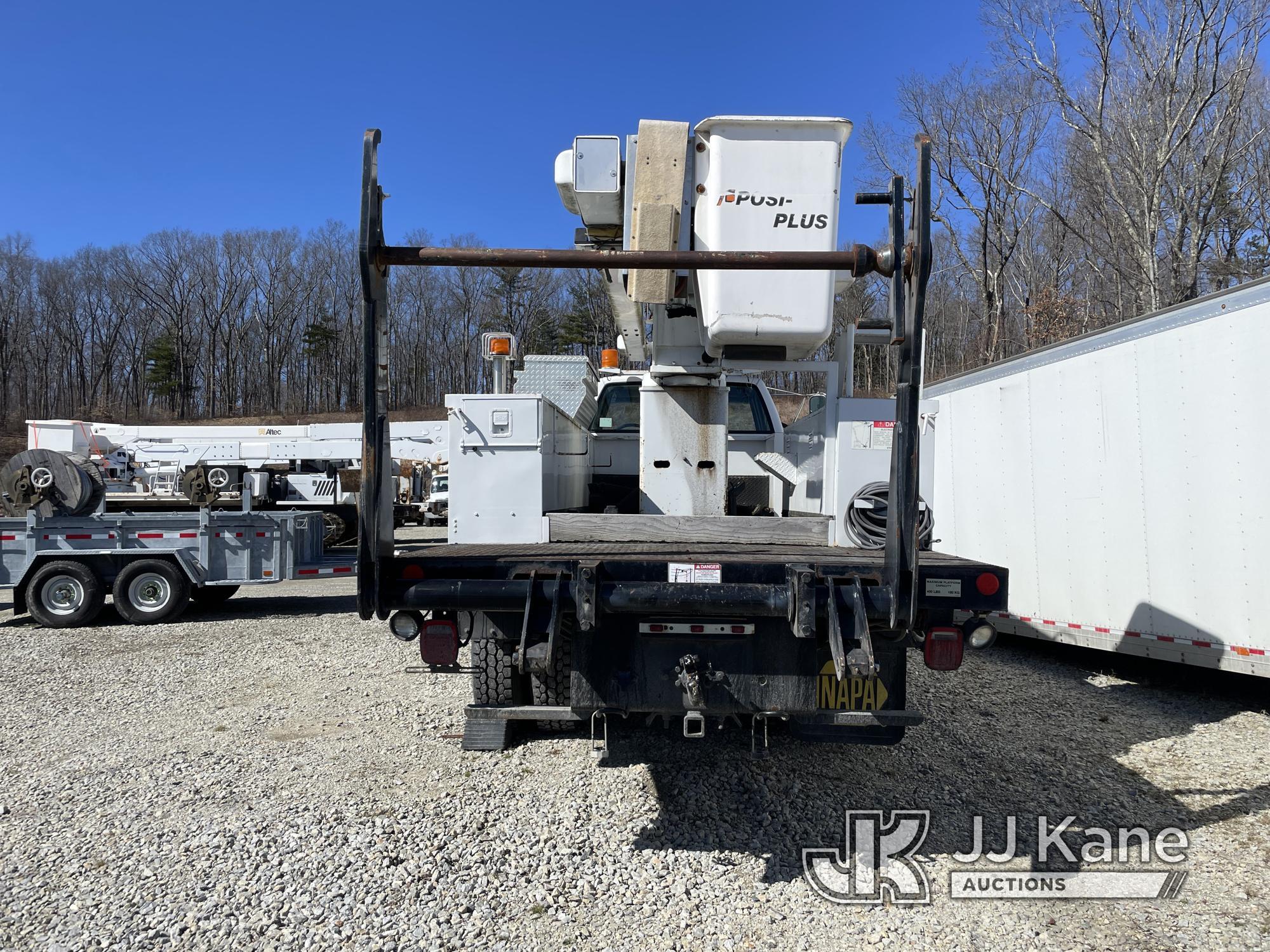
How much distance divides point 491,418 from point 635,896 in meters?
2.27

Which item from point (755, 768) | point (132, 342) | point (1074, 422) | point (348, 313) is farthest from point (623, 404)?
point (132, 342)

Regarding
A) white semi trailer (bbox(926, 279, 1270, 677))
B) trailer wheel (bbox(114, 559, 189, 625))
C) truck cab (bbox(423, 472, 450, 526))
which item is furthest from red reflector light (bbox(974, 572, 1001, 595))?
truck cab (bbox(423, 472, 450, 526))

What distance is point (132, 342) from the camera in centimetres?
5734

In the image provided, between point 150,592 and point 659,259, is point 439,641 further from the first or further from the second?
point 150,592

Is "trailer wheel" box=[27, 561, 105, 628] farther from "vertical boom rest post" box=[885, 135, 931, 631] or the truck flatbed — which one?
"vertical boom rest post" box=[885, 135, 931, 631]

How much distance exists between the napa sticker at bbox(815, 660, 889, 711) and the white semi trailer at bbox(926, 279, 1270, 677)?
1.36 m

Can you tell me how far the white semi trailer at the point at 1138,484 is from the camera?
16.9 feet

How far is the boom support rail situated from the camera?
263 cm

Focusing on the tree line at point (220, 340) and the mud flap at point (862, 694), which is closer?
the mud flap at point (862, 694)

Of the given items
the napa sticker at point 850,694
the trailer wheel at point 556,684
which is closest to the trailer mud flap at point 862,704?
the napa sticker at point 850,694

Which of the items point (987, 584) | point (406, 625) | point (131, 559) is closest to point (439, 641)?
point (406, 625)

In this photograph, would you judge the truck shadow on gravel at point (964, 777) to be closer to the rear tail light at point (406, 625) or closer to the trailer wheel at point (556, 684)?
the trailer wheel at point (556, 684)

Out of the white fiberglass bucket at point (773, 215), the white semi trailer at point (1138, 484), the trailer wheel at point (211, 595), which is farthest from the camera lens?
the trailer wheel at point (211, 595)

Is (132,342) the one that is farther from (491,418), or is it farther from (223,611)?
(491,418)
